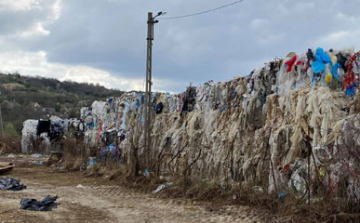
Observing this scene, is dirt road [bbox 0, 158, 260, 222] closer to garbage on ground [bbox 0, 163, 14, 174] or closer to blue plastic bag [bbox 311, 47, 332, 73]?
garbage on ground [bbox 0, 163, 14, 174]

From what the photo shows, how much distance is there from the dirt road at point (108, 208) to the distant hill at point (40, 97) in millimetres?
25859

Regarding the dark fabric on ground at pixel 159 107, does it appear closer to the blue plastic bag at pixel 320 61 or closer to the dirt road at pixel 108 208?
the dirt road at pixel 108 208

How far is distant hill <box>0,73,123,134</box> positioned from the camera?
42.8 meters

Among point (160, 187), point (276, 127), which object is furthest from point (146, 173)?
point (276, 127)

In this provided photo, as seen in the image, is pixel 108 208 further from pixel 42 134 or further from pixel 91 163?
pixel 42 134

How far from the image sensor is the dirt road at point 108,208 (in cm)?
663

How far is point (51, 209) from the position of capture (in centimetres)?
728

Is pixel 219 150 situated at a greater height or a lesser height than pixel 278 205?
greater

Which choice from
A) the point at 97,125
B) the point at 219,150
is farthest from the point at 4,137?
the point at 219,150

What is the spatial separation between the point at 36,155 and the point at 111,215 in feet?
52.3

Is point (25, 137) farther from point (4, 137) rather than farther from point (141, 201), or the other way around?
point (141, 201)

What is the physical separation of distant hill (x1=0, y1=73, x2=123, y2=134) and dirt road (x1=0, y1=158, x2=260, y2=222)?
25859 mm

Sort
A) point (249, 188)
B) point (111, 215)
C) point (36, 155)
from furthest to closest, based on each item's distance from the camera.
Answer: point (36, 155) < point (249, 188) < point (111, 215)

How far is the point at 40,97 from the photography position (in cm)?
5247
